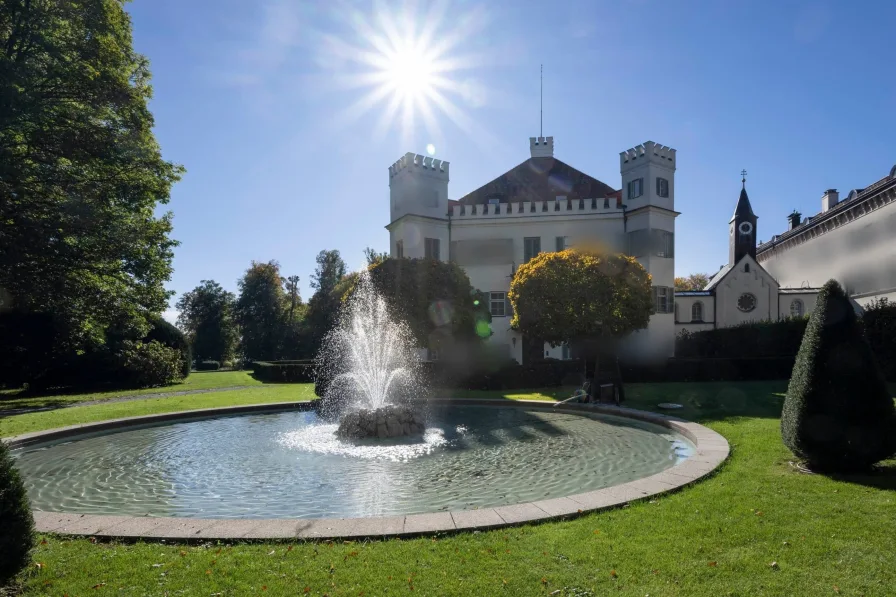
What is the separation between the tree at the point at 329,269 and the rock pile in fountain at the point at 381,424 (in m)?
54.3

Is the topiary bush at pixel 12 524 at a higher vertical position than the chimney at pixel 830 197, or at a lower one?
lower

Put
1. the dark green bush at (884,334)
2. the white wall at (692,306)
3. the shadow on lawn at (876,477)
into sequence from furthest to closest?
1. the white wall at (692,306)
2. the dark green bush at (884,334)
3. the shadow on lawn at (876,477)

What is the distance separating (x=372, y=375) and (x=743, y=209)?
49093mm

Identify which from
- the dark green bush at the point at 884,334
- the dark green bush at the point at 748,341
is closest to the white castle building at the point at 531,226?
the dark green bush at the point at 748,341

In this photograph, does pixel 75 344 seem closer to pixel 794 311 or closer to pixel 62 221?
pixel 62 221

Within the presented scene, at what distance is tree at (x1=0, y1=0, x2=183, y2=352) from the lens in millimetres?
18266

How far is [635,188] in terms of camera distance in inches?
1451

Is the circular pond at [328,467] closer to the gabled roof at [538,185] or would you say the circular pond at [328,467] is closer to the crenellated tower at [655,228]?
the crenellated tower at [655,228]

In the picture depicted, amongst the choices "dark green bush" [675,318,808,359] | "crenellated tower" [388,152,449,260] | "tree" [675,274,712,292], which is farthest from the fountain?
"tree" [675,274,712,292]

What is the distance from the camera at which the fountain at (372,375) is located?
13.4 meters

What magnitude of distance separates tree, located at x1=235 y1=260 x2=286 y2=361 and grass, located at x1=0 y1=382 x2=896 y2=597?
57.0 meters

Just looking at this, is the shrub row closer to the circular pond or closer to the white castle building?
the white castle building

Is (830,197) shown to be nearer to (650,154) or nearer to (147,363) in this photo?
(650,154)

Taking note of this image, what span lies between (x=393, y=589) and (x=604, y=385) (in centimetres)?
1476
